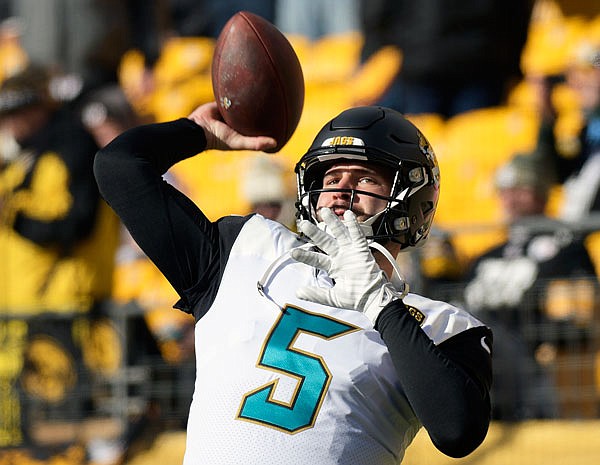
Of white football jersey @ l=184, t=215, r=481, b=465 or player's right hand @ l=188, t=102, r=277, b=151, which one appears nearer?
white football jersey @ l=184, t=215, r=481, b=465

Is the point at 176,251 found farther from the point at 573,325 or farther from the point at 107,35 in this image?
the point at 107,35

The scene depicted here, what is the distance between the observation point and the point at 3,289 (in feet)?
21.3

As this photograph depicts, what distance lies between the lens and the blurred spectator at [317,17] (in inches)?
281

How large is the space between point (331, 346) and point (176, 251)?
0.43 meters

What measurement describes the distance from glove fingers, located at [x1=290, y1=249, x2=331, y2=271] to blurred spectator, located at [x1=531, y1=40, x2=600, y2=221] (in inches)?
132

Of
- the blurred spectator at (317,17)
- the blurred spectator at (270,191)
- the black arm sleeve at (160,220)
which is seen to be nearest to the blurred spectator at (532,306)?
the blurred spectator at (270,191)

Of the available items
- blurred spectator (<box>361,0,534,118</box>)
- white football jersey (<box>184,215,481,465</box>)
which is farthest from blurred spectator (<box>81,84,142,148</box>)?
white football jersey (<box>184,215,481,465</box>)

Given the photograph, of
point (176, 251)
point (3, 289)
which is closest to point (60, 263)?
point (3, 289)

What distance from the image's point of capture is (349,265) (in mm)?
2348

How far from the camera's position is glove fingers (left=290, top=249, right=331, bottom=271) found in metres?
2.32

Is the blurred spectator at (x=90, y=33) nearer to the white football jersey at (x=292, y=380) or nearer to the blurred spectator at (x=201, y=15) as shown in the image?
the blurred spectator at (x=201, y=15)

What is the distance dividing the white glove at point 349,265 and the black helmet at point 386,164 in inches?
11.2

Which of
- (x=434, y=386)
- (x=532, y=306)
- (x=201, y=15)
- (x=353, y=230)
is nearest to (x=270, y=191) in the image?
(x=532, y=306)

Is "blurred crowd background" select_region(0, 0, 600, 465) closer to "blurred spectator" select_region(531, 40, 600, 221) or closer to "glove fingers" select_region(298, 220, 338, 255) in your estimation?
"blurred spectator" select_region(531, 40, 600, 221)
